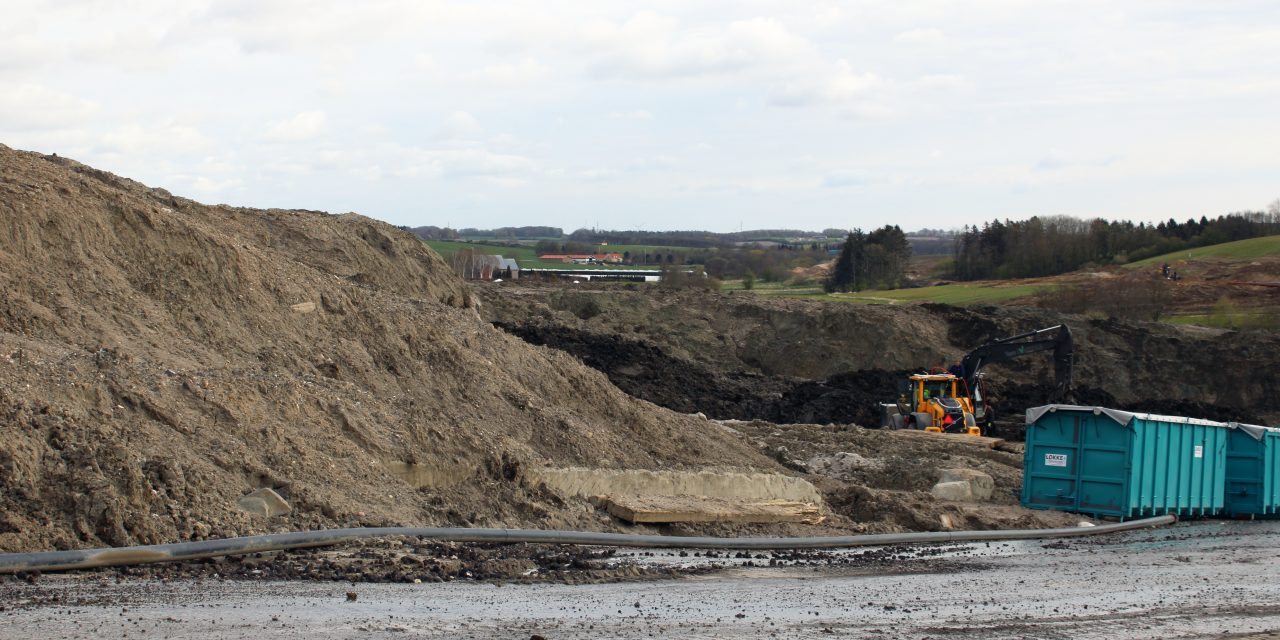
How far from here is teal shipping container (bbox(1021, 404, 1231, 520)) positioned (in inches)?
738

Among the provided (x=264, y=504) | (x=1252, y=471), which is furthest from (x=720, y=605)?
(x=1252, y=471)

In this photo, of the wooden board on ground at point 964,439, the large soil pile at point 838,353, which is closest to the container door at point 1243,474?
the wooden board on ground at point 964,439

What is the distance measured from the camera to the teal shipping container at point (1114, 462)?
1875 cm

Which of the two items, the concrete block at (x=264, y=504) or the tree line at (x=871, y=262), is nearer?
the concrete block at (x=264, y=504)

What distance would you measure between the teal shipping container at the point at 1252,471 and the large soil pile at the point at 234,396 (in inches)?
344

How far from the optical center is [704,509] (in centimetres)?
1553

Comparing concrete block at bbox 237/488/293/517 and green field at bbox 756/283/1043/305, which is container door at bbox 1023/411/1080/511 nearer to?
concrete block at bbox 237/488/293/517

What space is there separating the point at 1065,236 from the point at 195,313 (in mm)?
69929

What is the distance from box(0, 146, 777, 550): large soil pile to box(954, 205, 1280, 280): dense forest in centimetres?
5958

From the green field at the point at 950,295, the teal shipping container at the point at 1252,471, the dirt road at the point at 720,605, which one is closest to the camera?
the dirt road at the point at 720,605

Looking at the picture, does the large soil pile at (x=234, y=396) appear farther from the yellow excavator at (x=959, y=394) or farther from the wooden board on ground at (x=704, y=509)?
the yellow excavator at (x=959, y=394)

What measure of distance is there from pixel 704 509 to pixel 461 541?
405 cm

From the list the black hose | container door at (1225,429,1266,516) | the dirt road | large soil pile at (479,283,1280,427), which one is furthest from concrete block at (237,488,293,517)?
large soil pile at (479,283,1280,427)

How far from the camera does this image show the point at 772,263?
10094 cm
